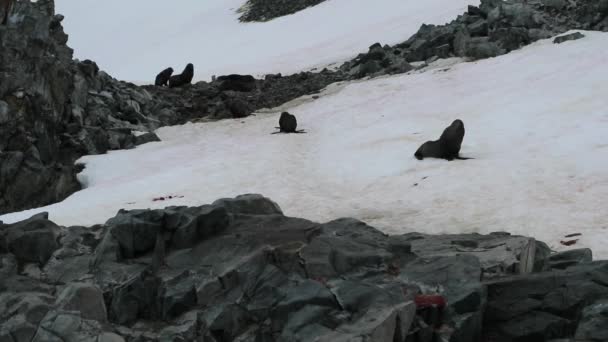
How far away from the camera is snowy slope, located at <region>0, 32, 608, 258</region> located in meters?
15.4

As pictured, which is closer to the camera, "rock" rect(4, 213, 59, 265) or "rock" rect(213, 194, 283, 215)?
"rock" rect(4, 213, 59, 265)

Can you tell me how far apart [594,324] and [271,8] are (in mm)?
67822

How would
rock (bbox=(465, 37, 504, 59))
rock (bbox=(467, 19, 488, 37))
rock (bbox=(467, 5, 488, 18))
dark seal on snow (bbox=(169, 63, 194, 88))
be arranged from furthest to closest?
dark seal on snow (bbox=(169, 63, 194, 88))
rock (bbox=(467, 5, 488, 18))
rock (bbox=(467, 19, 488, 37))
rock (bbox=(465, 37, 504, 59))

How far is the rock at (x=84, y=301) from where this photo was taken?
10.5m

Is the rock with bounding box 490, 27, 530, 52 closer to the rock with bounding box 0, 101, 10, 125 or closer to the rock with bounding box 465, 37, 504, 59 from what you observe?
the rock with bounding box 465, 37, 504, 59

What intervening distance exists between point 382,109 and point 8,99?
14500 millimetres

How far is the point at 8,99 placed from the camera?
24578mm

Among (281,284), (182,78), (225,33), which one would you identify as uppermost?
(225,33)

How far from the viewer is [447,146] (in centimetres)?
2027

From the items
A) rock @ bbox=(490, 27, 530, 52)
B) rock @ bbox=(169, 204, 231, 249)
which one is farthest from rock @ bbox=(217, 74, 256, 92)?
rock @ bbox=(169, 204, 231, 249)

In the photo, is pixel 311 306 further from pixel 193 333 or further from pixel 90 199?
pixel 90 199

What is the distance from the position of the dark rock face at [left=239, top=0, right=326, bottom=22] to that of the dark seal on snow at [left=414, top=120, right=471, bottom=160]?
49.9 metres

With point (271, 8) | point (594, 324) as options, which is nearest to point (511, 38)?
point (594, 324)

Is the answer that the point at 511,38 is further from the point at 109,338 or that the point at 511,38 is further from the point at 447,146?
the point at 109,338
